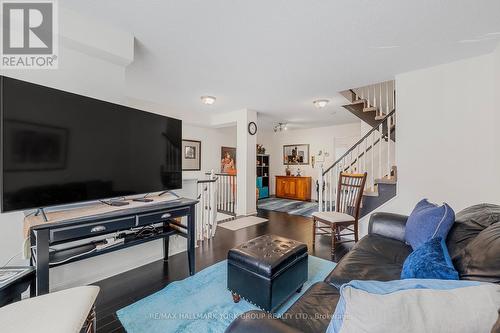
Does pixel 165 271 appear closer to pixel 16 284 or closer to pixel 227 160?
pixel 16 284

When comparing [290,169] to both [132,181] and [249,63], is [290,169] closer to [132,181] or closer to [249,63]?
[249,63]

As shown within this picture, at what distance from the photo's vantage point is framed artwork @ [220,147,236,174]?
242 inches

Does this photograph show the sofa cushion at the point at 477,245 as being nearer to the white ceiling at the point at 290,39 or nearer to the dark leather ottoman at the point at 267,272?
the dark leather ottoman at the point at 267,272

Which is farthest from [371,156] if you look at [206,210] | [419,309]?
[419,309]

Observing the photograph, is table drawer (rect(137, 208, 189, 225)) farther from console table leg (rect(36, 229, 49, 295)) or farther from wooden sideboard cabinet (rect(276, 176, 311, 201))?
wooden sideboard cabinet (rect(276, 176, 311, 201))

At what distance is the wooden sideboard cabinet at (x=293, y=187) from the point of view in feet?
22.4

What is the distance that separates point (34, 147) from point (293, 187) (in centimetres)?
639

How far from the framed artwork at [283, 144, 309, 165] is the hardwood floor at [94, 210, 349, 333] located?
367 cm

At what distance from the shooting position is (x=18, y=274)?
1313 millimetres

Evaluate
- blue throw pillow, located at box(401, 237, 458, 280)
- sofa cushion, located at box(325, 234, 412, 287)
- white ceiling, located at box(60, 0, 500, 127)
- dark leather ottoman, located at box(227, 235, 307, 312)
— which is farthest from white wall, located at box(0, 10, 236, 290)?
blue throw pillow, located at box(401, 237, 458, 280)

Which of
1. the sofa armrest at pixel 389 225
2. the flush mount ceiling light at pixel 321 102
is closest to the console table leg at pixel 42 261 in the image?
the sofa armrest at pixel 389 225

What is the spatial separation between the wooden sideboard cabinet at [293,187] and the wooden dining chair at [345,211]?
327 centimetres

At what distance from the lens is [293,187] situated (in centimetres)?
702

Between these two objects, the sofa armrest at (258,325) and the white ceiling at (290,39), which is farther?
the white ceiling at (290,39)
